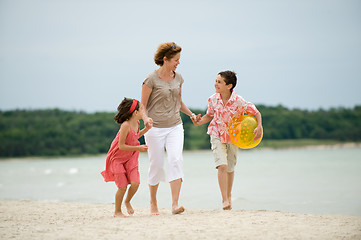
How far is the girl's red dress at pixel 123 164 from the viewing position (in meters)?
6.20

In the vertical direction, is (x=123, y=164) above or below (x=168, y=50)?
below

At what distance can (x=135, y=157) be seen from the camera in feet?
20.9

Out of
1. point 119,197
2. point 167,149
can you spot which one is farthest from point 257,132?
point 119,197

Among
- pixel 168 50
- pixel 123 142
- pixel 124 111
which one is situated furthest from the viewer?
pixel 168 50

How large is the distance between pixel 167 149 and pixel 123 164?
0.63 meters

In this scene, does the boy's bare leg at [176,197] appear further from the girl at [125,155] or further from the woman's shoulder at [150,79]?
the woman's shoulder at [150,79]

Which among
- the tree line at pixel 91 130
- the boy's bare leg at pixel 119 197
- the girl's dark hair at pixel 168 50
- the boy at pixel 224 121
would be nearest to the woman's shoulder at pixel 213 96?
the boy at pixel 224 121

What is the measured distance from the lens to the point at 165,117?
6.42 meters

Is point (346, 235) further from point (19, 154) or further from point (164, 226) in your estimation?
point (19, 154)

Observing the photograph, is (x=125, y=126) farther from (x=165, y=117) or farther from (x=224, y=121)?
(x=224, y=121)

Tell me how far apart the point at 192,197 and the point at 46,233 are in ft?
25.9

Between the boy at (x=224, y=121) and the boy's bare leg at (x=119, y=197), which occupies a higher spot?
the boy at (x=224, y=121)

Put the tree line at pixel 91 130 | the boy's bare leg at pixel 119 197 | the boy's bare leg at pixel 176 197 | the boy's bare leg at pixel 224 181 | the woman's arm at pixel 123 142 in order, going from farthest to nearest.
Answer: the tree line at pixel 91 130 → the boy's bare leg at pixel 224 181 → the boy's bare leg at pixel 176 197 → the boy's bare leg at pixel 119 197 → the woman's arm at pixel 123 142

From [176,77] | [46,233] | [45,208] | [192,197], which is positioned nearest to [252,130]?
[176,77]
